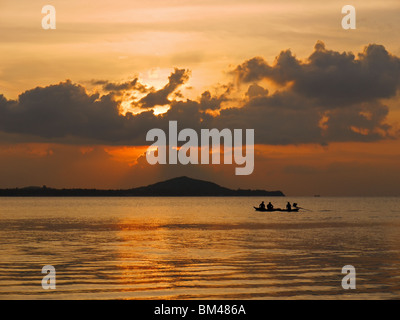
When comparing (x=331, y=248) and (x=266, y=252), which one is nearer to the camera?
(x=266, y=252)

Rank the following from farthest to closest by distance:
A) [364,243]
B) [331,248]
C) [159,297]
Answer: [364,243] → [331,248] → [159,297]

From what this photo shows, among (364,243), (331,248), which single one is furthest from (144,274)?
(364,243)

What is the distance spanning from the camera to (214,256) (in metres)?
44.3

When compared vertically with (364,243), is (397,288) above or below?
below

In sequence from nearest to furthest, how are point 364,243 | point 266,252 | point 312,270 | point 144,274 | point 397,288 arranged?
1. point 397,288
2. point 144,274
3. point 312,270
4. point 266,252
5. point 364,243

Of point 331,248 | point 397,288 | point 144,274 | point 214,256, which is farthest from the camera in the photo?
point 331,248

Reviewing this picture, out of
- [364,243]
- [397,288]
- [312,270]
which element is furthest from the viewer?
[364,243]

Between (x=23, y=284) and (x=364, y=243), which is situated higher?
(x=364, y=243)
